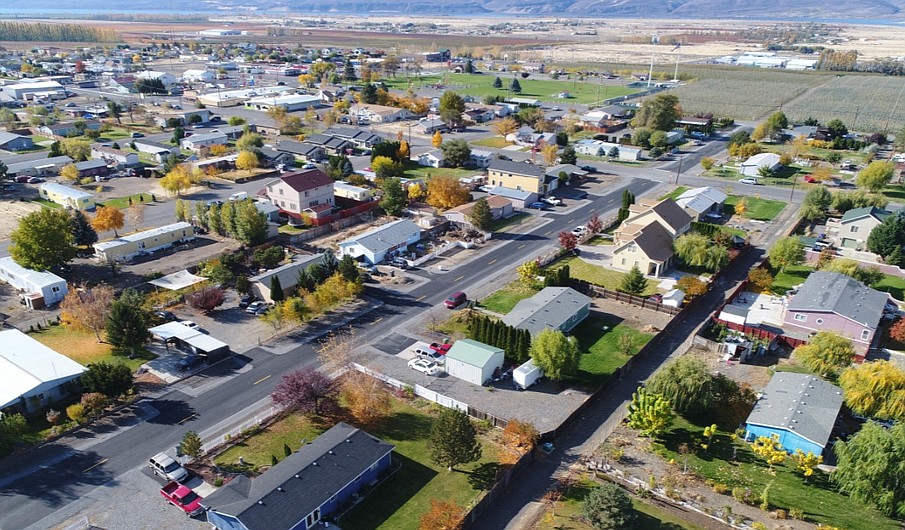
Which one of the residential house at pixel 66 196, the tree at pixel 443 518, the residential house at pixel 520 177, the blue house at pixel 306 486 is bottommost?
the tree at pixel 443 518

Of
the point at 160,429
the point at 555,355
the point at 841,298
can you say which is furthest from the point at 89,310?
the point at 841,298

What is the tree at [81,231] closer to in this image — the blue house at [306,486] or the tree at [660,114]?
the blue house at [306,486]

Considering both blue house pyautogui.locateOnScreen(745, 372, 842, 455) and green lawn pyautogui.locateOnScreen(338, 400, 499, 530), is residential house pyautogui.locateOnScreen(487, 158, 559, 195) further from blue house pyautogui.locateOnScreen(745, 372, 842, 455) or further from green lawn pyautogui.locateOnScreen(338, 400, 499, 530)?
green lawn pyautogui.locateOnScreen(338, 400, 499, 530)

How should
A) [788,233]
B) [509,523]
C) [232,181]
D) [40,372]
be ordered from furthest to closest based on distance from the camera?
[232,181] → [788,233] → [40,372] → [509,523]

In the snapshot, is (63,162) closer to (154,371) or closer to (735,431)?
(154,371)

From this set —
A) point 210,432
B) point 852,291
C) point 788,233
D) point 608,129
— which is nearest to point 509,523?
point 210,432

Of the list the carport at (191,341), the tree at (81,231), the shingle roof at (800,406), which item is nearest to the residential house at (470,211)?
the carport at (191,341)

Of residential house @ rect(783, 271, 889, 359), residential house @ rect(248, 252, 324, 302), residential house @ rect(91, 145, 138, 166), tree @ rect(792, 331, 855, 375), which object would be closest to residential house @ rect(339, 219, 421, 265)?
residential house @ rect(248, 252, 324, 302)
